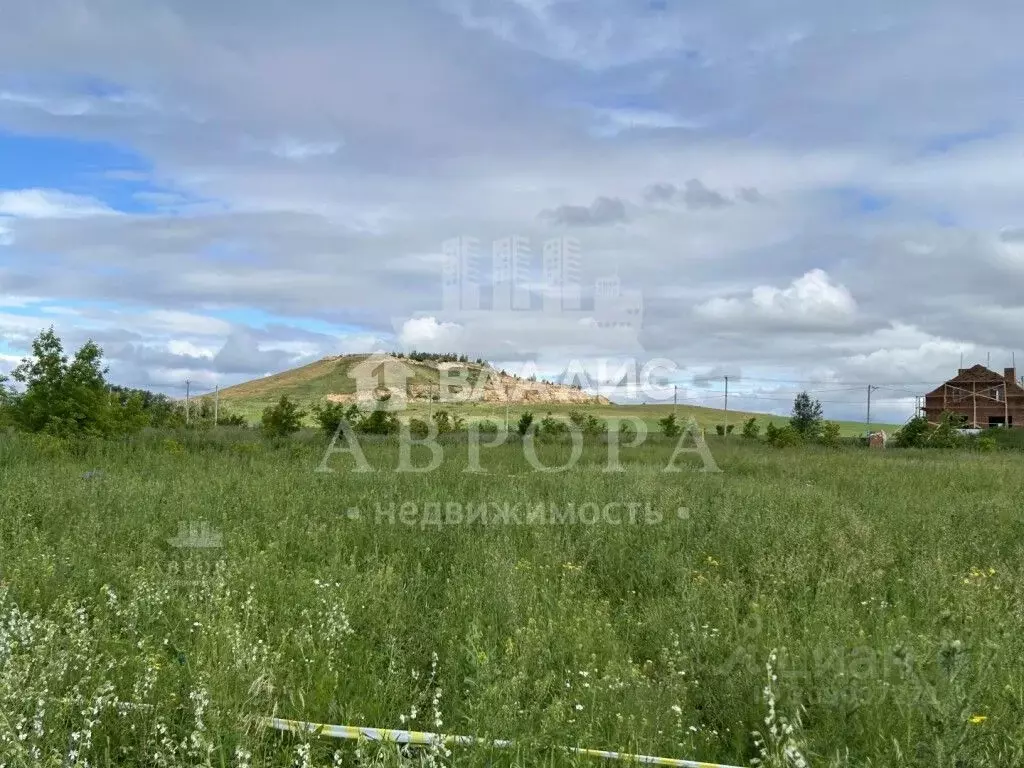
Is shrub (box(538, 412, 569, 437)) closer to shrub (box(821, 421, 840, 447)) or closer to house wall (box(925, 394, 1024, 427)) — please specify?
shrub (box(821, 421, 840, 447))

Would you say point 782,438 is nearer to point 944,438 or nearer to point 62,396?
point 944,438

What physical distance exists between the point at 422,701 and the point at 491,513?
4417 mm

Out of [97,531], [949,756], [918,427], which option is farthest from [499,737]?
[918,427]

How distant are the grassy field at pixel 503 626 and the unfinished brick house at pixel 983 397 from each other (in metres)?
54.9

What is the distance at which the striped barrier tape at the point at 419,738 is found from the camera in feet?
9.14

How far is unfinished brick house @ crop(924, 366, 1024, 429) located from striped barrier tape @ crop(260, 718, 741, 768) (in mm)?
58811

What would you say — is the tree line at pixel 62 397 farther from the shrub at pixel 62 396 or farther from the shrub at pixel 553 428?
the shrub at pixel 553 428

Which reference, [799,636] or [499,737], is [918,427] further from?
[499,737]

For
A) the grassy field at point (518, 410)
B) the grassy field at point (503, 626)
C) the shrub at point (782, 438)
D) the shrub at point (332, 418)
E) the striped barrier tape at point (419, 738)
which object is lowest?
the striped barrier tape at point (419, 738)

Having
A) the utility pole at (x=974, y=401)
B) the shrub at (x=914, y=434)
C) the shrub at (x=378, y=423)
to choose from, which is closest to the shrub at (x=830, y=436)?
the shrub at (x=914, y=434)

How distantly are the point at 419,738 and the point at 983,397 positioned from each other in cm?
6378

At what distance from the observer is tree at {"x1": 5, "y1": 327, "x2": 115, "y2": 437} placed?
48.0 ft

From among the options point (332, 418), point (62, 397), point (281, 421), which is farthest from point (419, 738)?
point (332, 418)

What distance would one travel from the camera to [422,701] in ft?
11.6
